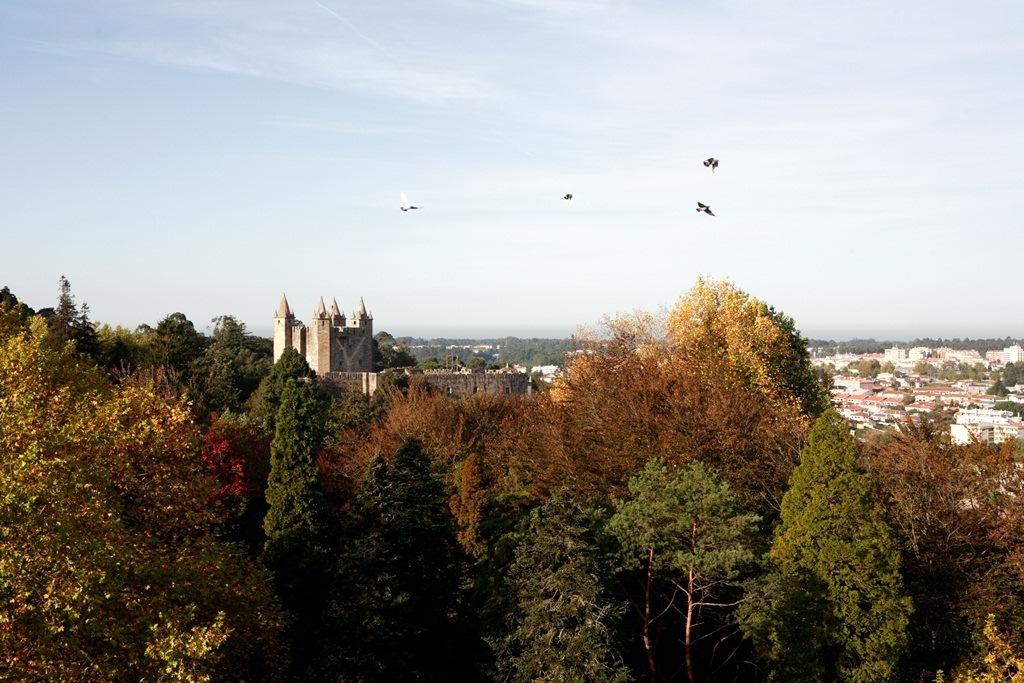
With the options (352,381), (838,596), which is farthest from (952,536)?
(352,381)

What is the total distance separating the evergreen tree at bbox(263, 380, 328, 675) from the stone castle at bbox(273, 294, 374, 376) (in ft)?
132

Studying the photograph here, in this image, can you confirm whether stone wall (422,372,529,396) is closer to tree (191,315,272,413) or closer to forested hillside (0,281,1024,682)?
tree (191,315,272,413)

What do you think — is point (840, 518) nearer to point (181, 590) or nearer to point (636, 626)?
point (636, 626)

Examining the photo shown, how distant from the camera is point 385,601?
16219 millimetres

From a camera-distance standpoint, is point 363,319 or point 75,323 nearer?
point 75,323

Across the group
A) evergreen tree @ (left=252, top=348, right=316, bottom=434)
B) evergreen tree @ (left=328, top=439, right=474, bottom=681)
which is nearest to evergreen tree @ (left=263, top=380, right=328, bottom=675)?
evergreen tree @ (left=328, top=439, right=474, bottom=681)

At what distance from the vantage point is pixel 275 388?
43.8 m

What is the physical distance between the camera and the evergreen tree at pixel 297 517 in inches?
789

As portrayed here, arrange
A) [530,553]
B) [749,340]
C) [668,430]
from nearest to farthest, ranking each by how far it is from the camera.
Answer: [530,553] < [668,430] < [749,340]

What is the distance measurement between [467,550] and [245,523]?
987cm

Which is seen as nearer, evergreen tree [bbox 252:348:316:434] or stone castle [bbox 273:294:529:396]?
evergreen tree [bbox 252:348:316:434]

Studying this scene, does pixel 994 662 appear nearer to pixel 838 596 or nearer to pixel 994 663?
pixel 994 663

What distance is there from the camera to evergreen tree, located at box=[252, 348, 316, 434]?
4070 cm

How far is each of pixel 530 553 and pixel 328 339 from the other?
51.0m
